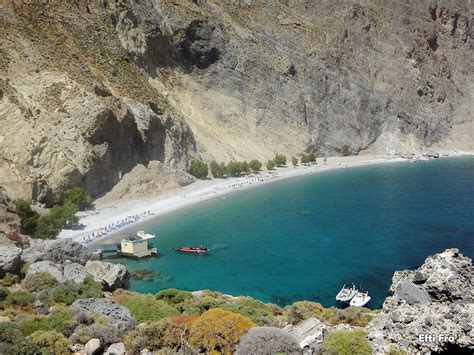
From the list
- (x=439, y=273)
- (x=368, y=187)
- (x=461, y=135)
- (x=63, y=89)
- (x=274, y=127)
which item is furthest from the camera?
(x=461, y=135)

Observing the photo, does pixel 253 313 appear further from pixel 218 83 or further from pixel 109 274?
pixel 218 83

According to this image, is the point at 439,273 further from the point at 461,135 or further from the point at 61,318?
the point at 461,135

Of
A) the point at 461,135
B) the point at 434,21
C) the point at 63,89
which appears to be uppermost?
the point at 434,21

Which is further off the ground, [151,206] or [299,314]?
[151,206]

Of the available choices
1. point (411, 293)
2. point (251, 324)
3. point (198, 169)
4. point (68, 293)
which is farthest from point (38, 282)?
point (198, 169)

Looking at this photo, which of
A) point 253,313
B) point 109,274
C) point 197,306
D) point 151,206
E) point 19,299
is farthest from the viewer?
point 151,206

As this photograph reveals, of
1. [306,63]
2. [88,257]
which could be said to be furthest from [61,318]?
[306,63]
